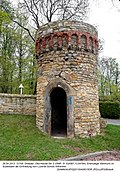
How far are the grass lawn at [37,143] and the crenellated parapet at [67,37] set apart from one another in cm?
348

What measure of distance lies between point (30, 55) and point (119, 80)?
53.5 feet

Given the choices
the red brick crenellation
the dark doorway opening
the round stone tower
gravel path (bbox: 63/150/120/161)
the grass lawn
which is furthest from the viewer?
the dark doorway opening

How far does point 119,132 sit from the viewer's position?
33.6 ft

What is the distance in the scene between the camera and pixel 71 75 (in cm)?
864

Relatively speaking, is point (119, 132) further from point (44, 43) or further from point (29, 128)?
point (44, 43)

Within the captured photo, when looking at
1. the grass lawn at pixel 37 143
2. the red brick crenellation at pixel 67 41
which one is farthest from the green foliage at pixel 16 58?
the red brick crenellation at pixel 67 41

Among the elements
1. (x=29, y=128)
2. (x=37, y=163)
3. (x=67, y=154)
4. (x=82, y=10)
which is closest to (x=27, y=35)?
(x=82, y=10)

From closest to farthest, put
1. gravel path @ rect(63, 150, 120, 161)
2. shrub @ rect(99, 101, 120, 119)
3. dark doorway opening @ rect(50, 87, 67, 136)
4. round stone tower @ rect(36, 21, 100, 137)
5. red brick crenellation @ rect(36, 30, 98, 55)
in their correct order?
gravel path @ rect(63, 150, 120, 161) → round stone tower @ rect(36, 21, 100, 137) → red brick crenellation @ rect(36, 30, 98, 55) → dark doorway opening @ rect(50, 87, 67, 136) → shrub @ rect(99, 101, 120, 119)

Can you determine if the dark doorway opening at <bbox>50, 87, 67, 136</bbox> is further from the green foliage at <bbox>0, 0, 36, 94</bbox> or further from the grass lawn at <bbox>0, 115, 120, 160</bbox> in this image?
the green foliage at <bbox>0, 0, 36, 94</bbox>

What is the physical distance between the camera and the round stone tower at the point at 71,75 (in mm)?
8508

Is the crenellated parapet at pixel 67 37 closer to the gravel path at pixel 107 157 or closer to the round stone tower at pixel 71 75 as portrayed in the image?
the round stone tower at pixel 71 75

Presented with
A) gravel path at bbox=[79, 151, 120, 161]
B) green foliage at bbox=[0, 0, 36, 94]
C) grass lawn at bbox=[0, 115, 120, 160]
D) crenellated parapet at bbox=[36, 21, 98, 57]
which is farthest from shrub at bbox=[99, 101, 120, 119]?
gravel path at bbox=[79, 151, 120, 161]

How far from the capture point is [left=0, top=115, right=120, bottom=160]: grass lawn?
20.8 feet

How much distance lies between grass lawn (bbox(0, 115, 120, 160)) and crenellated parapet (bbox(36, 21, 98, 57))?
3481mm
